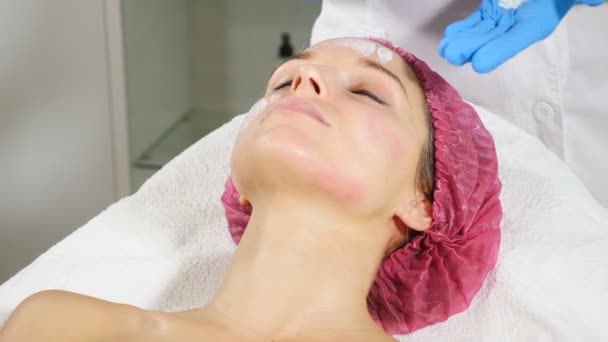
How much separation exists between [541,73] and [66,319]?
0.96 meters

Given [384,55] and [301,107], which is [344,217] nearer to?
[301,107]

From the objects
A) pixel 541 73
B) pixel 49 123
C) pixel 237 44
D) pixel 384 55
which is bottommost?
pixel 49 123

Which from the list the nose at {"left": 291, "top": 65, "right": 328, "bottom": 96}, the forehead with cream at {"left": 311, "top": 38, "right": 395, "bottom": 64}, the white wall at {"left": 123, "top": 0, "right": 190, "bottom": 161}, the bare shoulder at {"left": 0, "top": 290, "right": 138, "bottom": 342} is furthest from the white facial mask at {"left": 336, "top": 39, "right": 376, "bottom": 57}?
the white wall at {"left": 123, "top": 0, "right": 190, "bottom": 161}

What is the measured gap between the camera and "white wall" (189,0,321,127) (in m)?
2.43

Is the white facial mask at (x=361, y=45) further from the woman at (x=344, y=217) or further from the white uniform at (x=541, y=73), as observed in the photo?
the white uniform at (x=541, y=73)

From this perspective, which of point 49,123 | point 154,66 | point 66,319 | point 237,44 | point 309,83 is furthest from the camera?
point 237,44

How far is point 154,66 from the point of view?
7.85ft

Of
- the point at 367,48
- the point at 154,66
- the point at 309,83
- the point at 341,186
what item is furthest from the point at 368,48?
the point at 154,66

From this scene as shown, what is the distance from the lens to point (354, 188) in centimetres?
104

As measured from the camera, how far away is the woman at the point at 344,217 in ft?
3.32

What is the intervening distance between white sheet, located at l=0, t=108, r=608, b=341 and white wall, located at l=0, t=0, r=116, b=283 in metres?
0.67

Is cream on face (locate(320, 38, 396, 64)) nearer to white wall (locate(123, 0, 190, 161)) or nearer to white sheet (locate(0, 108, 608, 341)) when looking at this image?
white sheet (locate(0, 108, 608, 341))

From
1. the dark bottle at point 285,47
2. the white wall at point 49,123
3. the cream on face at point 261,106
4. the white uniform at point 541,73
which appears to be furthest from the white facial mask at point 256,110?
the dark bottle at point 285,47

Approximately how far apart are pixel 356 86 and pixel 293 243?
0.24 meters
